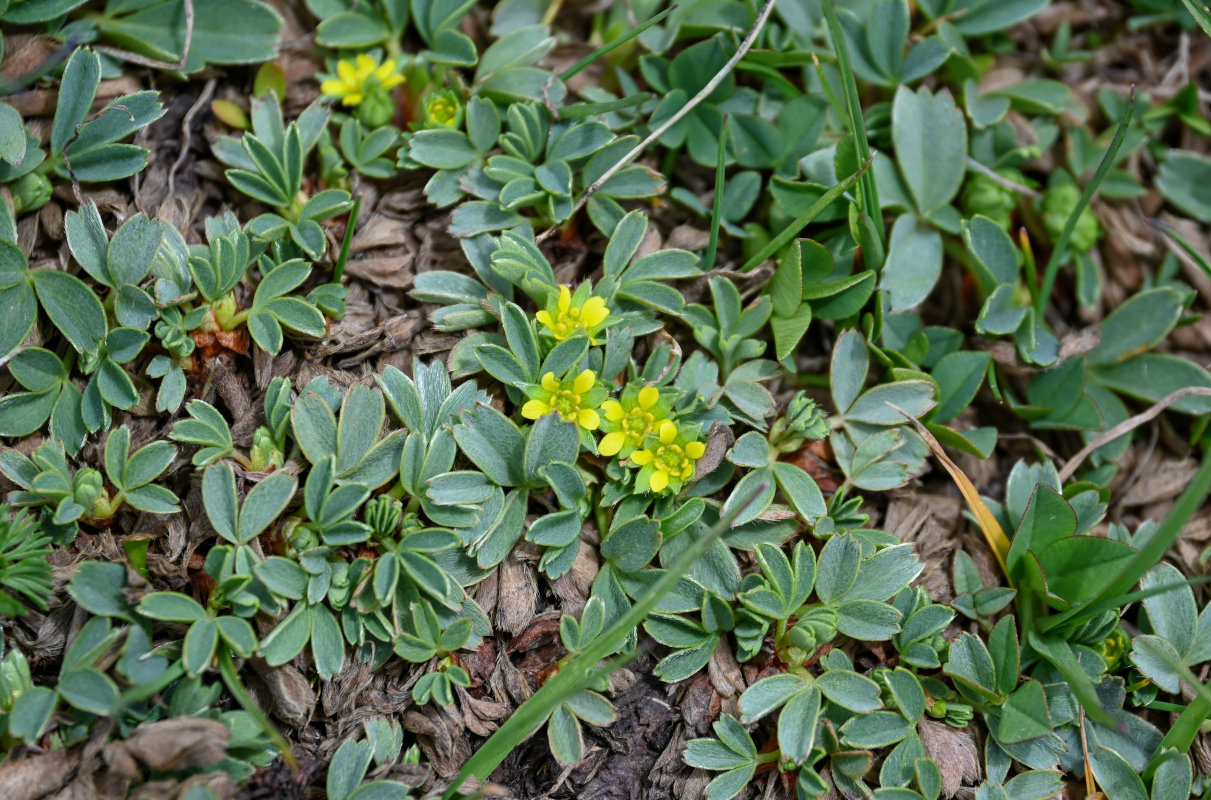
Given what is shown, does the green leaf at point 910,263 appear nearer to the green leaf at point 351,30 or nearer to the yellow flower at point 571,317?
the yellow flower at point 571,317

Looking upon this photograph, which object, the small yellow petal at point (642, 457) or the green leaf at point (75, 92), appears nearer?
the small yellow petal at point (642, 457)

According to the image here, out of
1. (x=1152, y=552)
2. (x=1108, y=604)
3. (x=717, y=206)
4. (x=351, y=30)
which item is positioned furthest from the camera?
(x=351, y=30)

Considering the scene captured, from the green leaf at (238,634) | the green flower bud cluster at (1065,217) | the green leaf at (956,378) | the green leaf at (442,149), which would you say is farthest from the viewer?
the green flower bud cluster at (1065,217)

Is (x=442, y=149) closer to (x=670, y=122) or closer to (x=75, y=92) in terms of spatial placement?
(x=670, y=122)

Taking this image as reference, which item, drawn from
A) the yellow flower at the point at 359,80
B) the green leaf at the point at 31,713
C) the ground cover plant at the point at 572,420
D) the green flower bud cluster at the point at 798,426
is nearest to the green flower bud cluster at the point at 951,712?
the ground cover plant at the point at 572,420

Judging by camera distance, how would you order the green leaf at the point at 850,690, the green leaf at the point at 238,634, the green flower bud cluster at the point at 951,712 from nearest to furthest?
the green leaf at the point at 238,634, the green leaf at the point at 850,690, the green flower bud cluster at the point at 951,712

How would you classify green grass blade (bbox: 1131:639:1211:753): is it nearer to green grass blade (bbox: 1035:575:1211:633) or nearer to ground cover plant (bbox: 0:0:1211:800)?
ground cover plant (bbox: 0:0:1211:800)

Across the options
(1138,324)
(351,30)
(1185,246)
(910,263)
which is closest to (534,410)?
(910,263)
